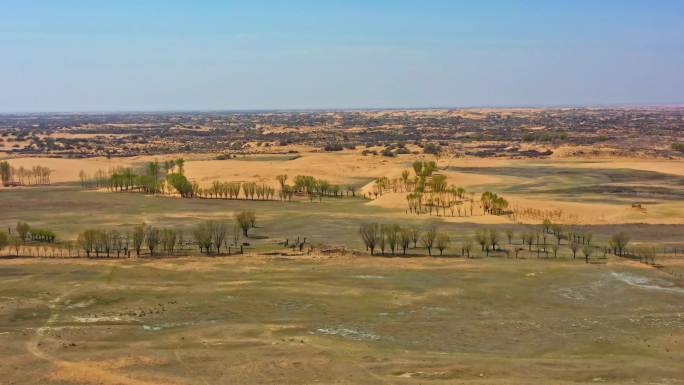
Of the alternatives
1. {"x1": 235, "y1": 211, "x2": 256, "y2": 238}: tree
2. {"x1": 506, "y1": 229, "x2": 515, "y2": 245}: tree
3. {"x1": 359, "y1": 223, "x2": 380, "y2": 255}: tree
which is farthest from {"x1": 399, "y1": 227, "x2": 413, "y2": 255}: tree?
{"x1": 235, "y1": 211, "x2": 256, "y2": 238}: tree

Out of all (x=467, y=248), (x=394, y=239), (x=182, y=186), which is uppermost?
(x=182, y=186)

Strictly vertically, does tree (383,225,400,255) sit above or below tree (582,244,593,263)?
above

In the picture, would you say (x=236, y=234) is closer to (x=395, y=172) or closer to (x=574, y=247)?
(x=574, y=247)

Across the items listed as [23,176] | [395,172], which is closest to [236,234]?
[395,172]

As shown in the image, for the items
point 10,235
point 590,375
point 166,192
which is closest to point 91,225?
point 10,235

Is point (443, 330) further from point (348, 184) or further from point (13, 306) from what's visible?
point (348, 184)

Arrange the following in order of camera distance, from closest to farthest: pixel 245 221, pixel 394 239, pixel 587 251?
pixel 587 251 → pixel 394 239 → pixel 245 221

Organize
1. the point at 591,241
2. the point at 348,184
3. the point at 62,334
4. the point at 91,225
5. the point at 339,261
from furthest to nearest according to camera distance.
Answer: the point at 348,184 → the point at 91,225 → the point at 591,241 → the point at 339,261 → the point at 62,334

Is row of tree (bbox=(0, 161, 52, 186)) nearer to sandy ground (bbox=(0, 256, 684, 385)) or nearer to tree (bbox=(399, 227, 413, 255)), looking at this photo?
sandy ground (bbox=(0, 256, 684, 385))

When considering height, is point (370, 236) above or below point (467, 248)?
above
